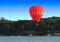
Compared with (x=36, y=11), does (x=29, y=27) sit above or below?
below

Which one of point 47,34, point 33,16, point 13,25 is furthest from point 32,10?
point 13,25

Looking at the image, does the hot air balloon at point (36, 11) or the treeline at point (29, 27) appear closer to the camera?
the hot air balloon at point (36, 11)

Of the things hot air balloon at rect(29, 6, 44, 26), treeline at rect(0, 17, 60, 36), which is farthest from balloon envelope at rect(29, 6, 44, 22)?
treeline at rect(0, 17, 60, 36)

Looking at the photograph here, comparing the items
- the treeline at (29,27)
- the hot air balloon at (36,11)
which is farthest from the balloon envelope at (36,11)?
the treeline at (29,27)

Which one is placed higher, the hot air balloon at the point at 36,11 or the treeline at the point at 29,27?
the hot air balloon at the point at 36,11

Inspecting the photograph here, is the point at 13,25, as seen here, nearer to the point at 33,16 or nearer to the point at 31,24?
the point at 31,24

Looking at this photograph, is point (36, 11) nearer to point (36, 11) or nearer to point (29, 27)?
point (36, 11)

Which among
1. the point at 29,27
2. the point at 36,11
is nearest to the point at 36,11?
the point at 36,11

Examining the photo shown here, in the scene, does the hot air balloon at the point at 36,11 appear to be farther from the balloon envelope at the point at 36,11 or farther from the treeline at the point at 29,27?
the treeline at the point at 29,27

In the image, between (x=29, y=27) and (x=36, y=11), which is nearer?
(x=36, y=11)

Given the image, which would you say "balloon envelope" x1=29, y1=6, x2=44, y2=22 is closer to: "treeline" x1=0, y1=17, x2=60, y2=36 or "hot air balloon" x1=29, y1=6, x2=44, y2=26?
"hot air balloon" x1=29, y1=6, x2=44, y2=26
